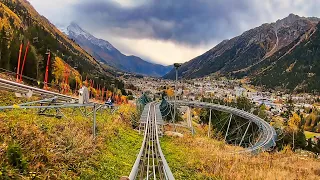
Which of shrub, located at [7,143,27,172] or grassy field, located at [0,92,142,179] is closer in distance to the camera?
shrub, located at [7,143,27,172]

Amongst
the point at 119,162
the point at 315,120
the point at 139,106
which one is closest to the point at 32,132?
the point at 119,162

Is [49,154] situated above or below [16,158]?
below

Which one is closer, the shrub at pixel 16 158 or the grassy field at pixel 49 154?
the shrub at pixel 16 158

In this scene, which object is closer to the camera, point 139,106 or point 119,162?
point 119,162

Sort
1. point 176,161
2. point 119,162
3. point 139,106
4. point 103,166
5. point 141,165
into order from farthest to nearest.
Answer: point 139,106 < point 176,161 < point 141,165 < point 119,162 < point 103,166

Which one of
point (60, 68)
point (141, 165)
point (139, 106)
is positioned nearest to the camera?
point (141, 165)

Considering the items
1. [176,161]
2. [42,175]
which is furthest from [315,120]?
[42,175]

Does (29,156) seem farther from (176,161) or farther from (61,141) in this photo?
(176,161)

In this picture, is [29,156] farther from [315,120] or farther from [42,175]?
[315,120]

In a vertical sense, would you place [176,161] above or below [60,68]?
below

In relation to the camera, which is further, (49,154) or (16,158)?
(49,154)
